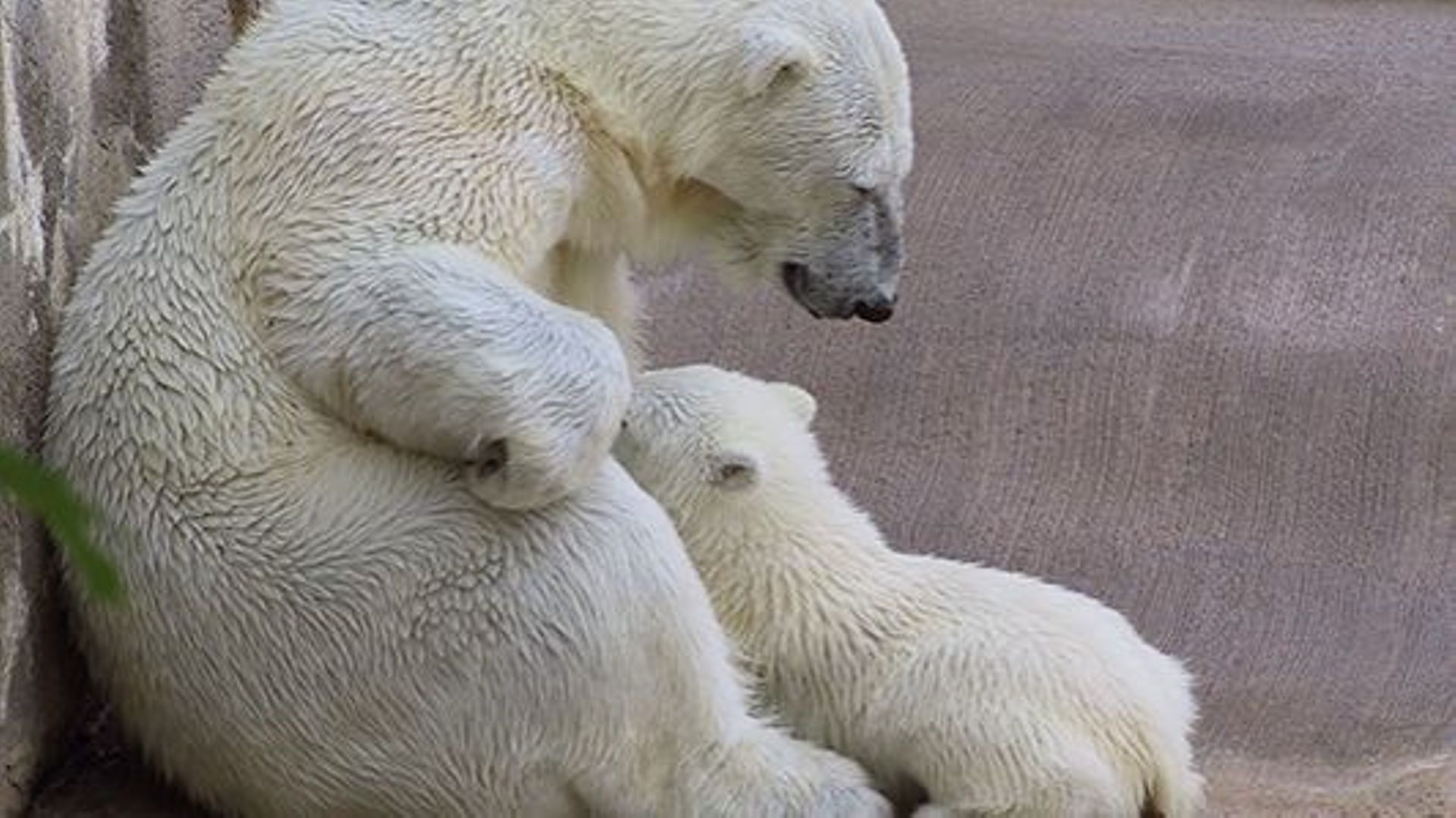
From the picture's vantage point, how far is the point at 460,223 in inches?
120

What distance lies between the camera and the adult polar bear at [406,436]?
3.00 metres

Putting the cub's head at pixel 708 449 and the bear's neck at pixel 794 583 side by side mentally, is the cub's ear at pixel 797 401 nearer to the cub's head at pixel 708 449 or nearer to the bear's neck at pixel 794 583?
the cub's head at pixel 708 449

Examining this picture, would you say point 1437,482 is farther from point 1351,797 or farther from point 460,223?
point 460,223

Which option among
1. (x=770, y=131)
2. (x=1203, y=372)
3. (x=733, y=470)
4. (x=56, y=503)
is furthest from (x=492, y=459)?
(x=1203, y=372)

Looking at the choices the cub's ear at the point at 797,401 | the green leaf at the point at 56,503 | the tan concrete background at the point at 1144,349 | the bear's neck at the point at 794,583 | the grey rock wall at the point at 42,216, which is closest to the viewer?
the green leaf at the point at 56,503

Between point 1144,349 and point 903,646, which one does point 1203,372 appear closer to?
point 1144,349

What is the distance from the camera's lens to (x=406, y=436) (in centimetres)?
304

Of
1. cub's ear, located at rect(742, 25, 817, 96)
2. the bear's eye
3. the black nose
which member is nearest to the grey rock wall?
the bear's eye

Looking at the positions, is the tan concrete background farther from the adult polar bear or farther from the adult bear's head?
the adult bear's head

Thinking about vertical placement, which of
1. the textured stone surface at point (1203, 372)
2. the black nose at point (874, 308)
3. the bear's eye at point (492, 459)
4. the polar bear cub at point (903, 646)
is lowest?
the textured stone surface at point (1203, 372)

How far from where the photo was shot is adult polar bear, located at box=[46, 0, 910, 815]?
9.83 feet

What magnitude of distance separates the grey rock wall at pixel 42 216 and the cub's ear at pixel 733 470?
29.2 inches

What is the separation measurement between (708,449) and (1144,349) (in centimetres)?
171

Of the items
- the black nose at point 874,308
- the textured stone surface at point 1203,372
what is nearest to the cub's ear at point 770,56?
the black nose at point 874,308
